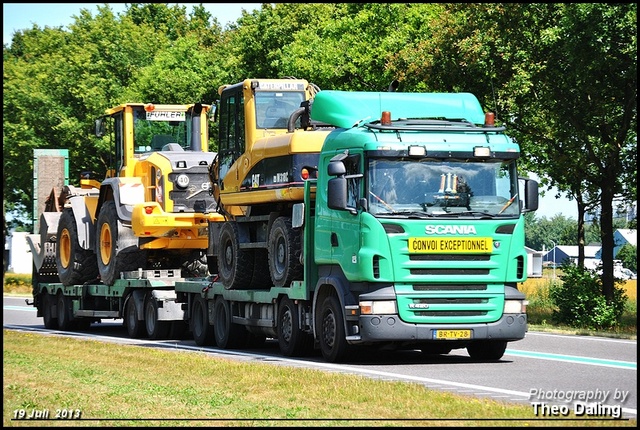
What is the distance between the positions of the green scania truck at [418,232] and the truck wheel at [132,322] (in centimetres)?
793

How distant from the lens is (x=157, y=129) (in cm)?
2862

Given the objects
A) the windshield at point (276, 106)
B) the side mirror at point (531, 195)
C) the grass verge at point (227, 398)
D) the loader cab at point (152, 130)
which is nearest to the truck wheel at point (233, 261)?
the windshield at point (276, 106)

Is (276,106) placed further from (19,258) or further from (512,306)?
(19,258)

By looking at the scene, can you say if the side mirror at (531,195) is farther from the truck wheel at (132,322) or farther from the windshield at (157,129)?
the windshield at (157,129)

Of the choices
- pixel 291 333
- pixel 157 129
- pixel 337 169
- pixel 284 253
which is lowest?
pixel 291 333

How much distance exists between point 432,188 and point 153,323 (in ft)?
31.3

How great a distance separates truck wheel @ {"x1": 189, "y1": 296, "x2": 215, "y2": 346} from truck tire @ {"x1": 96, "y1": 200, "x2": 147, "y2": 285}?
3152mm

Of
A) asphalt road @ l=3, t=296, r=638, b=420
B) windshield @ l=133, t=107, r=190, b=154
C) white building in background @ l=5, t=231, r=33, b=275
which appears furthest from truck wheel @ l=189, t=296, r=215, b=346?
white building in background @ l=5, t=231, r=33, b=275

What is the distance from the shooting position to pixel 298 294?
19594 mm

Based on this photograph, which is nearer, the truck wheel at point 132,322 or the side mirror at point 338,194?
the side mirror at point 338,194

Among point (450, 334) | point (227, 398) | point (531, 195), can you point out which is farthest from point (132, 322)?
point (227, 398)

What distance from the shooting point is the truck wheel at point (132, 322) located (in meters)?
26.6

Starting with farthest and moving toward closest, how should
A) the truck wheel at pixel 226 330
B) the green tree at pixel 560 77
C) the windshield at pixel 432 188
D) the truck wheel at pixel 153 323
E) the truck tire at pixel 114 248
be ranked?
the truck tire at pixel 114 248
the green tree at pixel 560 77
the truck wheel at pixel 153 323
the truck wheel at pixel 226 330
the windshield at pixel 432 188

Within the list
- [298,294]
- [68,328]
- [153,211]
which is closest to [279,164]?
[298,294]
